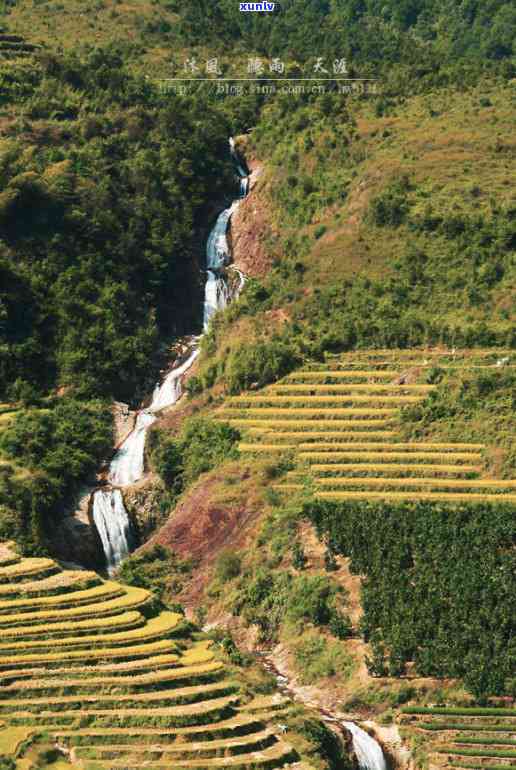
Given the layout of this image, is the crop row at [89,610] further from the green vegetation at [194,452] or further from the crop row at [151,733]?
the green vegetation at [194,452]

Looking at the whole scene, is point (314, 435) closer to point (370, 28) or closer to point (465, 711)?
point (465, 711)

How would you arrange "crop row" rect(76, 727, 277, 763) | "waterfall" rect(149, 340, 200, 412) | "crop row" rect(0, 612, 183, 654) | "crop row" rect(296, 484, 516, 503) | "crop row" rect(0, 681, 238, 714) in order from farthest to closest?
"waterfall" rect(149, 340, 200, 412) < "crop row" rect(296, 484, 516, 503) < "crop row" rect(0, 612, 183, 654) < "crop row" rect(0, 681, 238, 714) < "crop row" rect(76, 727, 277, 763)

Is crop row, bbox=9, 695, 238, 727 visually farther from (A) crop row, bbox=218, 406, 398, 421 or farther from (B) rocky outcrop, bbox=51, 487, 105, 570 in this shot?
(A) crop row, bbox=218, 406, 398, 421

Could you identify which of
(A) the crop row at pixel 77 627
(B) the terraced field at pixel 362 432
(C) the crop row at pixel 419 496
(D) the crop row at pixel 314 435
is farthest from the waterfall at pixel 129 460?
(A) the crop row at pixel 77 627

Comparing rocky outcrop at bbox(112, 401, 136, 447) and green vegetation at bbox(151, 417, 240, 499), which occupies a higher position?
rocky outcrop at bbox(112, 401, 136, 447)

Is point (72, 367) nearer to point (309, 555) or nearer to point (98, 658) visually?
point (309, 555)

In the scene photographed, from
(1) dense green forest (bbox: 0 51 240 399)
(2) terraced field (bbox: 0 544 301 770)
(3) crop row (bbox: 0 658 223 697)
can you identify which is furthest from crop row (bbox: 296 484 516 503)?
(1) dense green forest (bbox: 0 51 240 399)

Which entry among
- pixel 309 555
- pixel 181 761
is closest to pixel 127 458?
pixel 309 555
